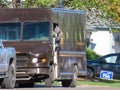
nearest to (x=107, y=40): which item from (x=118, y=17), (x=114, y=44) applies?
(x=114, y=44)

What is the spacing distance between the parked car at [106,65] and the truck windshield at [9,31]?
14297 mm

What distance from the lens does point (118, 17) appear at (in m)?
33.6

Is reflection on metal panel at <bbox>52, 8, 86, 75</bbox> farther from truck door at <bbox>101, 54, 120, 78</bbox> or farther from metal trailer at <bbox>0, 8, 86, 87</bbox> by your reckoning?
truck door at <bbox>101, 54, 120, 78</bbox>

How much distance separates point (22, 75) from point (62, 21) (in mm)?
3160

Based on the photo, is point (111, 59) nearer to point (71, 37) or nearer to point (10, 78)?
point (71, 37)

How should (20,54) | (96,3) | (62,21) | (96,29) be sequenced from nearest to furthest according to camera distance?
(20,54), (62,21), (96,3), (96,29)

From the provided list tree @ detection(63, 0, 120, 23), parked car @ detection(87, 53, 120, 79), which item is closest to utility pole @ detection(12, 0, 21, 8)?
tree @ detection(63, 0, 120, 23)

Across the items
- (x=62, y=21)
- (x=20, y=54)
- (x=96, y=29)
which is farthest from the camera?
(x=96, y=29)

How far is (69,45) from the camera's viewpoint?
25891mm

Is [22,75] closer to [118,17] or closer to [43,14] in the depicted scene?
[43,14]

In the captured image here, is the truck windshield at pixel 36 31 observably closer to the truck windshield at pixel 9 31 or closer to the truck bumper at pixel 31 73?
the truck windshield at pixel 9 31

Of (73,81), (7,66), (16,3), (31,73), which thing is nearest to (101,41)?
(16,3)

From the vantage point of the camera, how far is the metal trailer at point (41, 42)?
23.3 metres

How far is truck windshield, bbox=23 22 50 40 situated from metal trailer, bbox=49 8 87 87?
0.39m
